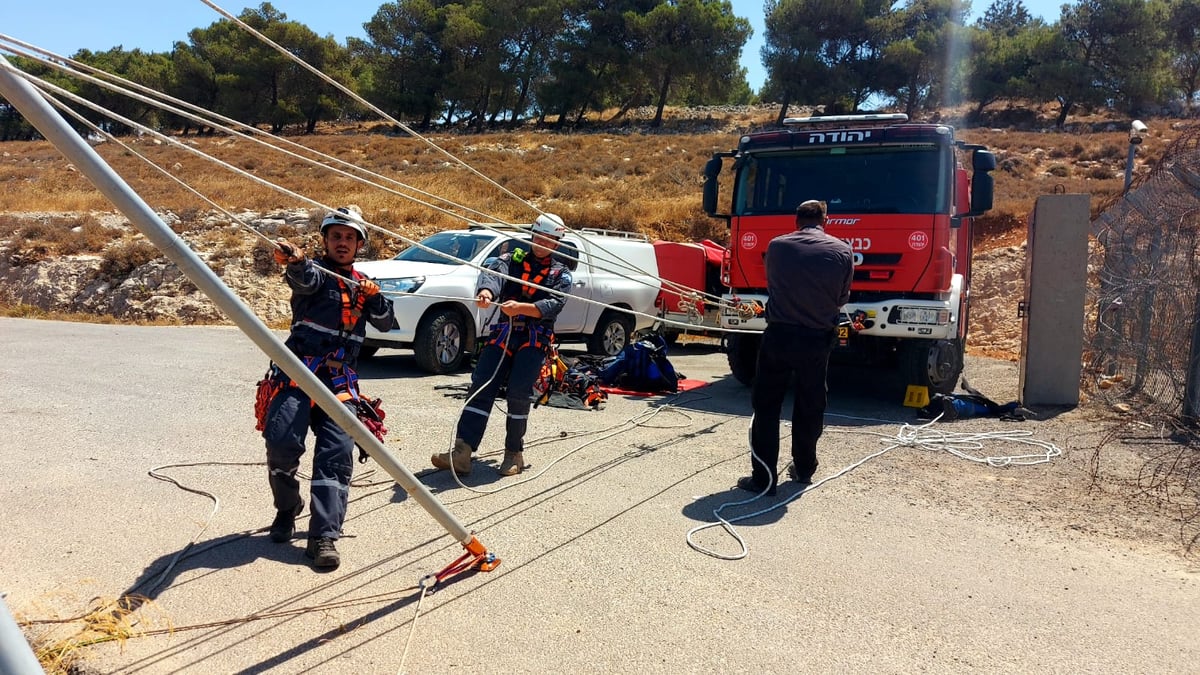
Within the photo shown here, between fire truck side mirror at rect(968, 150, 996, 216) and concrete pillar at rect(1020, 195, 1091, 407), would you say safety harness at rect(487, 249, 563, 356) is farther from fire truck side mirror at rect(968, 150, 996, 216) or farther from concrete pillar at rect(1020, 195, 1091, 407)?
concrete pillar at rect(1020, 195, 1091, 407)

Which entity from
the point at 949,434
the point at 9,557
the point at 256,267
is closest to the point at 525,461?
the point at 9,557

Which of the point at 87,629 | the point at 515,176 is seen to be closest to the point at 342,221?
the point at 87,629

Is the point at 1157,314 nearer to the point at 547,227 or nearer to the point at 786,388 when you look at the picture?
the point at 786,388

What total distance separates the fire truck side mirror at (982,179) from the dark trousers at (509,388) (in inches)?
196

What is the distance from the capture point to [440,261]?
35.4ft

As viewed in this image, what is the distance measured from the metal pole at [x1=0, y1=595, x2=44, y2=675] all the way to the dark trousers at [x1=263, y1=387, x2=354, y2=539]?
2.10m

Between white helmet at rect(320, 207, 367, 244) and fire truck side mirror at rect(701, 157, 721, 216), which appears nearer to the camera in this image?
white helmet at rect(320, 207, 367, 244)

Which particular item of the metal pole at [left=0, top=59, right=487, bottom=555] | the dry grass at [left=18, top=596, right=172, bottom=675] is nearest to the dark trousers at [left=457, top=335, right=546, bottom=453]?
the metal pole at [left=0, top=59, right=487, bottom=555]

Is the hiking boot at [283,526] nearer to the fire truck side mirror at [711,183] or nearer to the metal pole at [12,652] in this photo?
the metal pole at [12,652]

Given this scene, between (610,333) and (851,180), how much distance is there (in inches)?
197

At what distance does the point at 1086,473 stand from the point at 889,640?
346 cm

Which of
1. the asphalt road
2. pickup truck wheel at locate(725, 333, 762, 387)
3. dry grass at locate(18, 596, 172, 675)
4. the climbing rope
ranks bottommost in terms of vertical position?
dry grass at locate(18, 596, 172, 675)

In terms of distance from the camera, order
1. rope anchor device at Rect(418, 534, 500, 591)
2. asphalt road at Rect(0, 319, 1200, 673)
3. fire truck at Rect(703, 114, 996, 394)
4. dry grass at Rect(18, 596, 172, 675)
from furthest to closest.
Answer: fire truck at Rect(703, 114, 996, 394) < rope anchor device at Rect(418, 534, 500, 591) < asphalt road at Rect(0, 319, 1200, 673) < dry grass at Rect(18, 596, 172, 675)

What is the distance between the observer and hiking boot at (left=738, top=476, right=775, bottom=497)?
540cm
